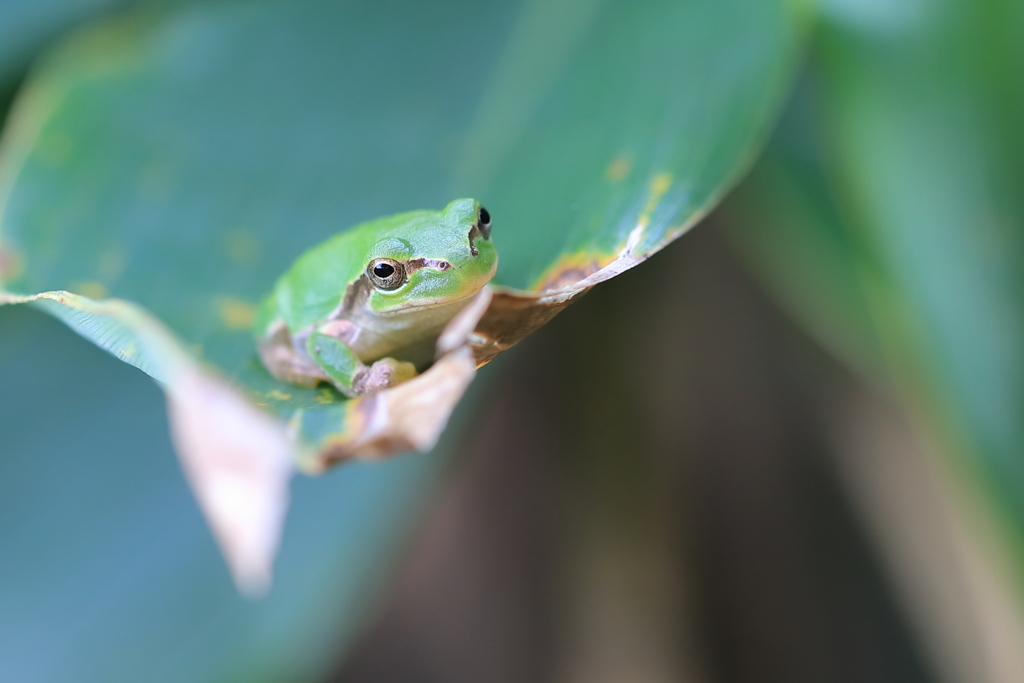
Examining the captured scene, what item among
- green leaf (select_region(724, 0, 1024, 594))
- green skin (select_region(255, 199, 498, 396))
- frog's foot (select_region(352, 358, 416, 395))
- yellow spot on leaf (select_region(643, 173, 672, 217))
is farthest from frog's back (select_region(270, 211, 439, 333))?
green leaf (select_region(724, 0, 1024, 594))

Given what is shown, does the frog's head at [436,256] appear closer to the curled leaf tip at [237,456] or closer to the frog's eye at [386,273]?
the frog's eye at [386,273]

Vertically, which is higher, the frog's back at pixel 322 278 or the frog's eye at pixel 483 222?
the frog's eye at pixel 483 222

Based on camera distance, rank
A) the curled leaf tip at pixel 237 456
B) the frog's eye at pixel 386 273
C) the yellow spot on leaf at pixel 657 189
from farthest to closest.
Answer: the frog's eye at pixel 386 273 < the yellow spot on leaf at pixel 657 189 < the curled leaf tip at pixel 237 456

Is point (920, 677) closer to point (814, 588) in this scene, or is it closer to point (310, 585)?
point (814, 588)

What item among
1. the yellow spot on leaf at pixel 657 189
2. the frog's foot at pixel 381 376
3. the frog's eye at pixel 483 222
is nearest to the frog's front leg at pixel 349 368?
the frog's foot at pixel 381 376

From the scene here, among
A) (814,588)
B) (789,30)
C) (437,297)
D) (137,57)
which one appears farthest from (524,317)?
(814,588)
